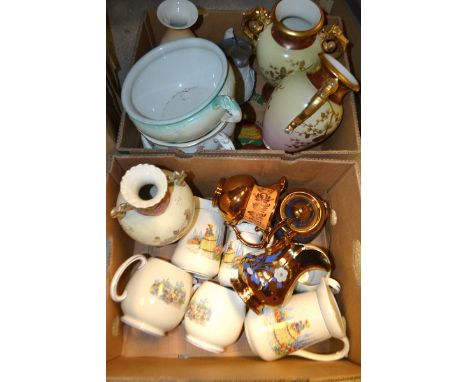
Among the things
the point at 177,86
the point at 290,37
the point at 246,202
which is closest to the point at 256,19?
the point at 290,37

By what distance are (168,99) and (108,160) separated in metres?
0.21

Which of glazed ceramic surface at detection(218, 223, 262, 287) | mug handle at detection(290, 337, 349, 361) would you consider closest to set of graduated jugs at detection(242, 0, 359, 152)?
glazed ceramic surface at detection(218, 223, 262, 287)

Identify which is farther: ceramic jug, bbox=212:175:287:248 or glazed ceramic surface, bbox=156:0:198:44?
glazed ceramic surface, bbox=156:0:198:44

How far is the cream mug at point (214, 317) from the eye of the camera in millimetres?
774

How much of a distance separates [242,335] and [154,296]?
259 mm

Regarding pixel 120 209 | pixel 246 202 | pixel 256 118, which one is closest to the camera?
pixel 120 209

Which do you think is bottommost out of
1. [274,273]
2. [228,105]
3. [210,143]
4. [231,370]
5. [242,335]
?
[242,335]

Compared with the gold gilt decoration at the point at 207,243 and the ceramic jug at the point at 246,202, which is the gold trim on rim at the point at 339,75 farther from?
the gold gilt decoration at the point at 207,243

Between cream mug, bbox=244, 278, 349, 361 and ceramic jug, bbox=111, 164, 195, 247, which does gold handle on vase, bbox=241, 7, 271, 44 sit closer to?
ceramic jug, bbox=111, 164, 195, 247

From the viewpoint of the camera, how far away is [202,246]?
829 millimetres

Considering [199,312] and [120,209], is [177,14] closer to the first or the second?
[120,209]

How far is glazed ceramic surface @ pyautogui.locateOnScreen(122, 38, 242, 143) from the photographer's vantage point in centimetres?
77

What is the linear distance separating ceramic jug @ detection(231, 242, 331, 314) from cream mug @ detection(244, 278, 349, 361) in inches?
1.1

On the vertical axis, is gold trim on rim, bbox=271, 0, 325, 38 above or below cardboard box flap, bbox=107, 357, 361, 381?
above
